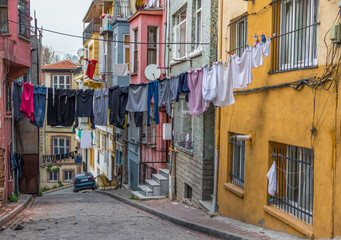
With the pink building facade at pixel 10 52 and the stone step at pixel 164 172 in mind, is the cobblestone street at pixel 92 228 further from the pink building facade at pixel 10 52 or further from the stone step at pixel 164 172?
the stone step at pixel 164 172

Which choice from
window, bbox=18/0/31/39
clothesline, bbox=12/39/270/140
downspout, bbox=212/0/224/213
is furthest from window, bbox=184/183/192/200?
window, bbox=18/0/31/39

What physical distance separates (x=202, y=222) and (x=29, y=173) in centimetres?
1434

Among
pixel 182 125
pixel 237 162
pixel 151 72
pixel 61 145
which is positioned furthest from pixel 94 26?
pixel 237 162

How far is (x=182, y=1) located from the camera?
16875mm

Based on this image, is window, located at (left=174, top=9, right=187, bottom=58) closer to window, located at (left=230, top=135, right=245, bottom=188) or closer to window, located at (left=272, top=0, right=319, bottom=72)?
window, located at (left=230, top=135, right=245, bottom=188)

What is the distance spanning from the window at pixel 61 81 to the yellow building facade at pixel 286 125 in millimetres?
38041

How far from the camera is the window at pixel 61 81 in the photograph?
4812cm

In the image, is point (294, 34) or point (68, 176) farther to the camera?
point (68, 176)

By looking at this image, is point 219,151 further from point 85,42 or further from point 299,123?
point 85,42

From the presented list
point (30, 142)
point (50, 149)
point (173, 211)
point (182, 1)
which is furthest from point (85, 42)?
point (173, 211)

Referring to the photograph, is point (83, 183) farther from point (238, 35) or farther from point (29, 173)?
point (238, 35)

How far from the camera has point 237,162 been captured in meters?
12.2

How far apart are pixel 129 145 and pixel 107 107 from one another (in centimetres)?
764

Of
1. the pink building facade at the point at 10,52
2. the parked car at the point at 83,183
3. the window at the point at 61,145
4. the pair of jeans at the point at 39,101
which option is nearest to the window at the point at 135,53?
the pink building facade at the point at 10,52
